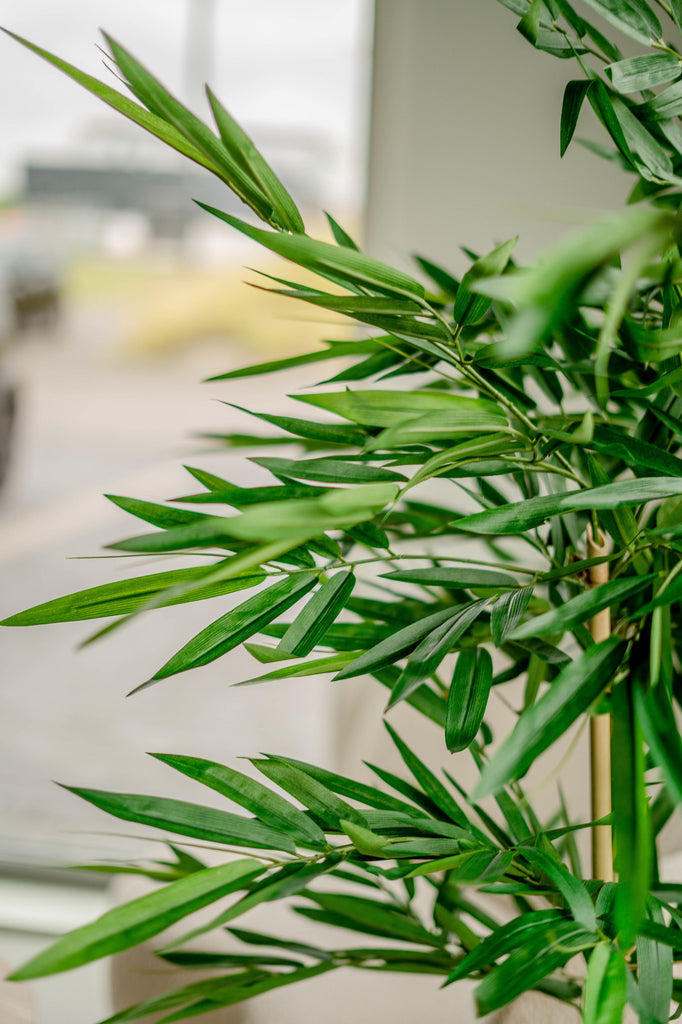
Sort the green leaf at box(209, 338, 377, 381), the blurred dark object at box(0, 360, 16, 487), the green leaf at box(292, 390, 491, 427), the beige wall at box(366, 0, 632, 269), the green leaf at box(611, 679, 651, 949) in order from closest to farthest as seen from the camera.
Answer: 1. the green leaf at box(611, 679, 651, 949)
2. the green leaf at box(292, 390, 491, 427)
3. the green leaf at box(209, 338, 377, 381)
4. the beige wall at box(366, 0, 632, 269)
5. the blurred dark object at box(0, 360, 16, 487)

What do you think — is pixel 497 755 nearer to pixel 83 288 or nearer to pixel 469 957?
pixel 469 957

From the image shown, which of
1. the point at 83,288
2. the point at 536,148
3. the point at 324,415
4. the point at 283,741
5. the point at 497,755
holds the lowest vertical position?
the point at 283,741

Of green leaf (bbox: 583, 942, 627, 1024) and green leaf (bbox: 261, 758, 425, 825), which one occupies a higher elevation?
green leaf (bbox: 261, 758, 425, 825)

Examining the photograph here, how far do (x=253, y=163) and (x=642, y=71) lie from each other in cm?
25

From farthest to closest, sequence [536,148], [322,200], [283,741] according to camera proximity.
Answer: [283,741] < [322,200] < [536,148]

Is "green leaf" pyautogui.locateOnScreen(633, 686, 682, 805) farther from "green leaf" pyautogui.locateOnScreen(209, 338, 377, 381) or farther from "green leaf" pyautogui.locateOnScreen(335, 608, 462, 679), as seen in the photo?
"green leaf" pyautogui.locateOnScreen(209, 338, 377, 381)

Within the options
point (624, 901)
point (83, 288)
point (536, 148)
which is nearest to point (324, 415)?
point (83, 288)

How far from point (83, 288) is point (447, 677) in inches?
62.4

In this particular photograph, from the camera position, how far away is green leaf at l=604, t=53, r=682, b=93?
0.52m

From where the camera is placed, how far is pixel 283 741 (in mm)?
2172

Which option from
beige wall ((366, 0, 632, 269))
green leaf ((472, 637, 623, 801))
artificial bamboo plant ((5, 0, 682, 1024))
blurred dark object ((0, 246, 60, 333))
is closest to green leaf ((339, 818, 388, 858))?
artificial bamboo plant ((5, 0, 682, 1024))

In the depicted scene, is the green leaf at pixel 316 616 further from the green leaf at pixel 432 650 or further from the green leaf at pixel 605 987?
the green leaf at pixel 605 987

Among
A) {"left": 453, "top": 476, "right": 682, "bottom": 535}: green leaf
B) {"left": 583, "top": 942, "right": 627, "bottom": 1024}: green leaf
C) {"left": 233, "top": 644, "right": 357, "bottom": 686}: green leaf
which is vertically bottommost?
{"left": 583, "top": 942, "right": 627, "bottom": 1024}: green leaf

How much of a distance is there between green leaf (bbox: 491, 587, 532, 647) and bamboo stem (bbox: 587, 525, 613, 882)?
106 mm
